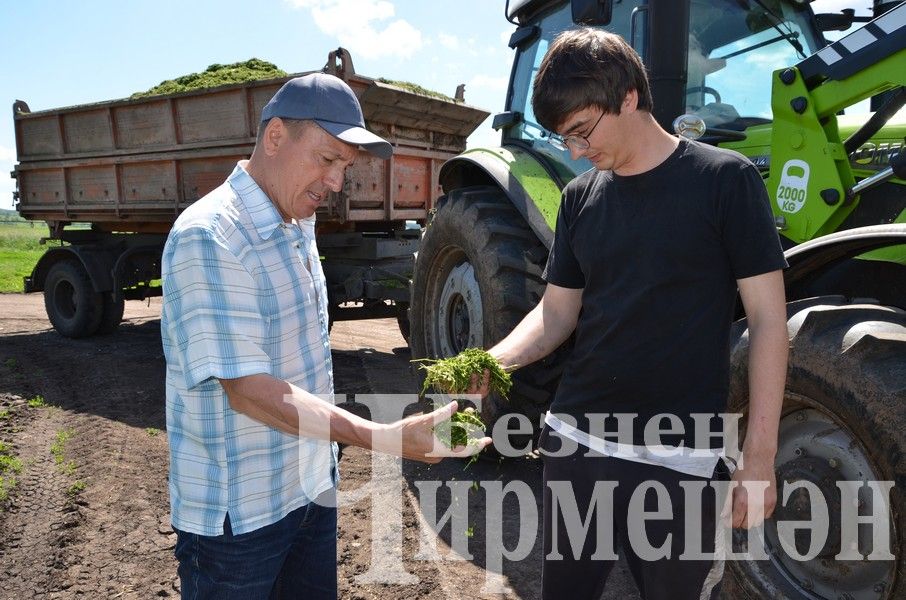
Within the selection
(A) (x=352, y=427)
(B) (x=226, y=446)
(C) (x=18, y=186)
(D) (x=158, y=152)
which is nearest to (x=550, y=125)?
(A) (x=352, y=427)

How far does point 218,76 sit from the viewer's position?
7.71m

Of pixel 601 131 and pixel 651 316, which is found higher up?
pixel 601 131

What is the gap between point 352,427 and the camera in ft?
5.43

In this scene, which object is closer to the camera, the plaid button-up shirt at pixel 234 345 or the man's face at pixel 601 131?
the plaid button-up shirt at pixel 234 345

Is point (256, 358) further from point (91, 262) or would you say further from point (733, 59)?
point (91, 262)

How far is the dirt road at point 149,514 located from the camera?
10.8 feet

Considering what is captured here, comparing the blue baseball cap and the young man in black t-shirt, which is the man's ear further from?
the blue baseball cap

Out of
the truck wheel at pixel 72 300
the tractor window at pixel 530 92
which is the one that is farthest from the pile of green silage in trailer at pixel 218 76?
the tractor window at pixel 530 92

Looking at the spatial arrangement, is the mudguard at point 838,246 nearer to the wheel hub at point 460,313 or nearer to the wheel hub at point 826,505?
the wheel hub at point 826,505

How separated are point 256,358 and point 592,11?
221cm

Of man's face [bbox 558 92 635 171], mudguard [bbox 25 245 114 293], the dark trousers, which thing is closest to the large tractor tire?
the dark trousers

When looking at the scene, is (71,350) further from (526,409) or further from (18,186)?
(526,409)

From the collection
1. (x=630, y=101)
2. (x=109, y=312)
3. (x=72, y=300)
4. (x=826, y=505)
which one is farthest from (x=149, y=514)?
(x=72, y=300)

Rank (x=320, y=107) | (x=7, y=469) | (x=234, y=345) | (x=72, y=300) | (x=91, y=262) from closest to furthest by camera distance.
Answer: (x=234, y=345), (x=320, y=107), (x=7, y=469), (x=91, y=262), (x=72, y=300)
